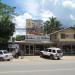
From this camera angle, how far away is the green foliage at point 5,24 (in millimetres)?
51219

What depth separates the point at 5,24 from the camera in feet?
169

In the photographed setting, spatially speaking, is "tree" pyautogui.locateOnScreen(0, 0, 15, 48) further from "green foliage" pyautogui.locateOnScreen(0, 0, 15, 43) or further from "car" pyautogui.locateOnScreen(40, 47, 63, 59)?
"car" pyautogui.locateOnScreen(40, 47, 63, 59)

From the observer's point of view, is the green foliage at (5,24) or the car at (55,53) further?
the green foliage at (5,24)

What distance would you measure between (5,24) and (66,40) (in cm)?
1403

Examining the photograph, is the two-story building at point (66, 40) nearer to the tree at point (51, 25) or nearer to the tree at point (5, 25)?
the tree at point (5, 25)

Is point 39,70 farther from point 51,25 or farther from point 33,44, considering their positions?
point 51,25

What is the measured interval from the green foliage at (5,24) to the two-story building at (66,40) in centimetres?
1094

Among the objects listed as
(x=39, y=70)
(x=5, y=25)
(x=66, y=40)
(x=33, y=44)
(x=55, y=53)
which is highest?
(x=5, y=25)

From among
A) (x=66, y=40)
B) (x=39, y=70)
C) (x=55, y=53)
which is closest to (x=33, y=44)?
(x=66, y=40)

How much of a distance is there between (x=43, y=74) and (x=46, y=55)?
3159 cm

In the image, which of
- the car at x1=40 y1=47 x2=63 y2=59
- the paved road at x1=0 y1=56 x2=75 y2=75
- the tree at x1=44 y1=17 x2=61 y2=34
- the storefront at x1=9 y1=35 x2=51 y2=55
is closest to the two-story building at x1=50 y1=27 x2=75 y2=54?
the storefront at x1=9 y1=35 x2=51 y2=55

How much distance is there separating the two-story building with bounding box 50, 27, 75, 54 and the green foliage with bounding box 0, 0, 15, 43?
431 inches

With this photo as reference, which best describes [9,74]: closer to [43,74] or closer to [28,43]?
[43,74]

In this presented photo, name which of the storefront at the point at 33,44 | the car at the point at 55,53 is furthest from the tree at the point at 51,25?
the car at the point at 55,53
